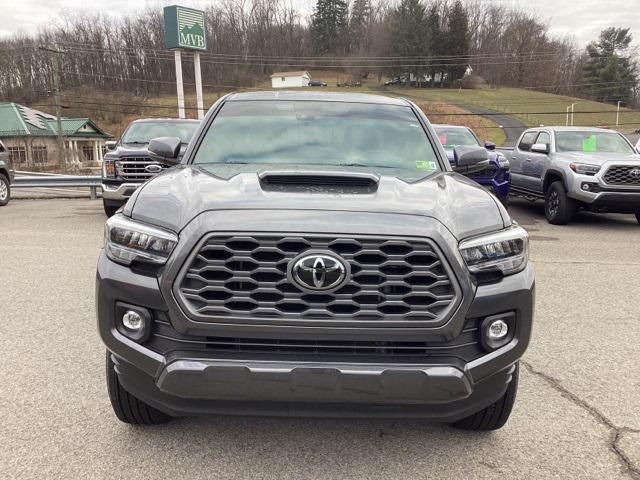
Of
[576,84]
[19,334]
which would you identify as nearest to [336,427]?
[19,334]

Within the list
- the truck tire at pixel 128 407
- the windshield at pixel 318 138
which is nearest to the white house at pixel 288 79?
the windshield at pixel 318 138

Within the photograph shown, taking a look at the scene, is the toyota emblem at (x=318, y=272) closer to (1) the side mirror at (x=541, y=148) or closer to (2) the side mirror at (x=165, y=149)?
(2) the side mirror at (x=165, y=149)

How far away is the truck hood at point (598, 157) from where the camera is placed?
9.70m

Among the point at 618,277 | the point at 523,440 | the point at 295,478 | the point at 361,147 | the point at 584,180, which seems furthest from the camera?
the point at 584,180

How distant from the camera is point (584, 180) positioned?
9.75 m

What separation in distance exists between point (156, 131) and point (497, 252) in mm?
9936

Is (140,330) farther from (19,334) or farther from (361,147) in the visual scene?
(19,334)

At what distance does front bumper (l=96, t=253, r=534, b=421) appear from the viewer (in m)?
2.16

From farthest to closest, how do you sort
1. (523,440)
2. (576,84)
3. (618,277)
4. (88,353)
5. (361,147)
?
(576,84)
(618,277)
(88,353)
(361,147)
(523,440)

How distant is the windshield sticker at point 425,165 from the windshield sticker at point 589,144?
337 inches

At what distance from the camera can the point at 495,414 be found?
2758mm

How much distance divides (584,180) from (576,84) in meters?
89.2

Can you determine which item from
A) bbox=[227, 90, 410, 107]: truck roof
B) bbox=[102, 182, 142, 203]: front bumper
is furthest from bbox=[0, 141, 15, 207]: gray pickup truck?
bbox=[227, 90, 410, 107]: truck roof


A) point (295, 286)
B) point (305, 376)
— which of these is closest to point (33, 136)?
point (295, 286)
